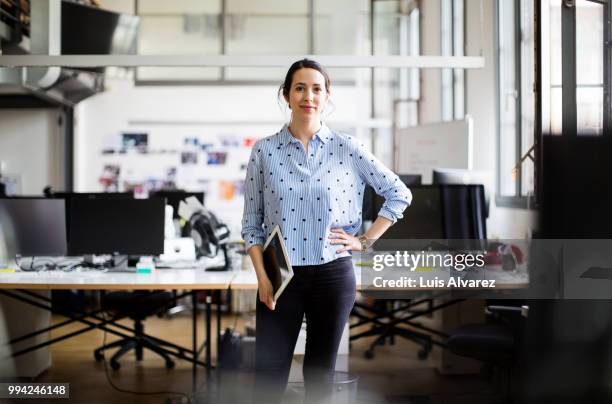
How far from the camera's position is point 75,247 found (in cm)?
363

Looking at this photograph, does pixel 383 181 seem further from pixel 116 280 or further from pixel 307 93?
pixel 116 280

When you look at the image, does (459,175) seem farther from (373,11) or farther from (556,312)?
(373,11)

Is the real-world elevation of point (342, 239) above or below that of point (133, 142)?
below

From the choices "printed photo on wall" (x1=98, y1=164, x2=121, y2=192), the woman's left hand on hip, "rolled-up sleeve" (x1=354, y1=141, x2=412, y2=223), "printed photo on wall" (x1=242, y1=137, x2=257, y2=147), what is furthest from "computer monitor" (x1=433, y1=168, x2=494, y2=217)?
"printed photo on wall" (x1=98, y1=164, x2=121, y2=192)

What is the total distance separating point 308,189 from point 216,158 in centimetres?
555

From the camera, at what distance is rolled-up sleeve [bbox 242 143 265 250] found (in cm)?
195

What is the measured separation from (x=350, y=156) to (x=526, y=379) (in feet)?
2.86

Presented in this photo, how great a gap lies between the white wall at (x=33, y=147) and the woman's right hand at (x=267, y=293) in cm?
589

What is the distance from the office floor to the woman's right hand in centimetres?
165

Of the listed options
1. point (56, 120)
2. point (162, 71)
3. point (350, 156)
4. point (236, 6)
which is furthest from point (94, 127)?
point (350, 156)

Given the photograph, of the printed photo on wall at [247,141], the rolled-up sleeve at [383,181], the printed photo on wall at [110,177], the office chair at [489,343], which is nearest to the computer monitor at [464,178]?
the office chair at [489,343]

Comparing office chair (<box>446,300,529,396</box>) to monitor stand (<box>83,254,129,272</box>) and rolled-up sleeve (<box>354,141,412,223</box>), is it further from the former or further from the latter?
monitor stand (<box>83,254,129,272</box>)

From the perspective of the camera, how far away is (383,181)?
2.03 meters

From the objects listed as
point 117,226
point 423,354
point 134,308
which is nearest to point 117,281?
point 117,226
